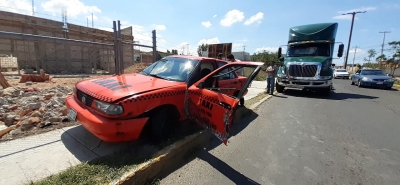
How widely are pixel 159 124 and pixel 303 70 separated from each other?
824cm

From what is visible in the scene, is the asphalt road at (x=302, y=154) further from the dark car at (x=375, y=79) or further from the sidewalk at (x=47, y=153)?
the dark car at (x=375, y=79)

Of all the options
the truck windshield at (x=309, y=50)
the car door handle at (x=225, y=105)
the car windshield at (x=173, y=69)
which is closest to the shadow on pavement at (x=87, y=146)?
the car windshield at (x=173, y=69)

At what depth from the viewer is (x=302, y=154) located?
3227mm

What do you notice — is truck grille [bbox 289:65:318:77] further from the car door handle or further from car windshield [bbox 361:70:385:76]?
car windshield [bbox 361:70:385:76]

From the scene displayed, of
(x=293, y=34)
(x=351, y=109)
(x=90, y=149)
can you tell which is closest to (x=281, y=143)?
(x=90, y=149)

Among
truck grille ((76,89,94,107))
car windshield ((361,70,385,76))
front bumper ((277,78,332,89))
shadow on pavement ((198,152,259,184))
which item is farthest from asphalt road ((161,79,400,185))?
car windshield ((361,70,385,76))

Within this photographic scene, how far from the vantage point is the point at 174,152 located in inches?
107

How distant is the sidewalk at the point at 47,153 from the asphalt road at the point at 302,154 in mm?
1182

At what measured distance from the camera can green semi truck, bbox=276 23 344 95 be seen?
8.66 meters

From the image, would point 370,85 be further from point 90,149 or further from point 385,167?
point 90,149

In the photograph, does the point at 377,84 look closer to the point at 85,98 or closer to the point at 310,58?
the point at 310,58

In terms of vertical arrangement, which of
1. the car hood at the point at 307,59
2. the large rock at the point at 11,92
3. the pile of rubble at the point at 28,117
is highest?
the car hood at the point at 307,59

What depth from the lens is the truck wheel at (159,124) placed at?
286cm

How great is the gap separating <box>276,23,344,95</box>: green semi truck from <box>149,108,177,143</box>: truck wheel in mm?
7938
